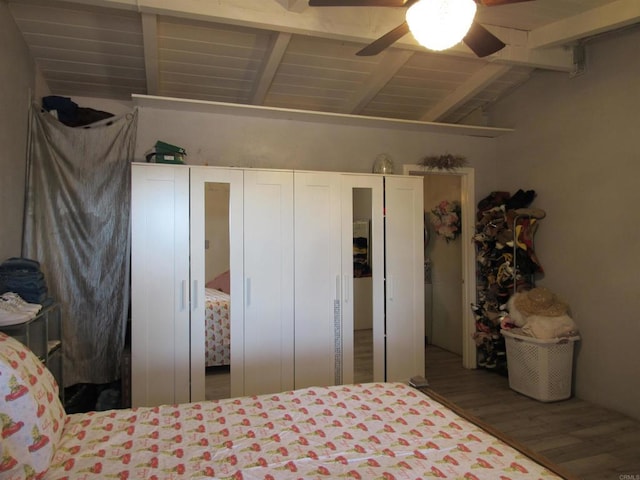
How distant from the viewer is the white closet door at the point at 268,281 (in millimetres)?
3049

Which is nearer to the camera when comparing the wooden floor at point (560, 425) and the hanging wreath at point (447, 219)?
the wooden floor at point (560, 425)

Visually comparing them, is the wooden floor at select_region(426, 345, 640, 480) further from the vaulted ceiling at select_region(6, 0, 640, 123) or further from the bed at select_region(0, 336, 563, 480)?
the vaulted ceiling at select_region(6, 0, 640, 123)

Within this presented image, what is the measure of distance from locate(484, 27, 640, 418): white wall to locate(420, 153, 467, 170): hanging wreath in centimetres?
66

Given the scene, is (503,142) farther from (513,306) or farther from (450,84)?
(513,306)

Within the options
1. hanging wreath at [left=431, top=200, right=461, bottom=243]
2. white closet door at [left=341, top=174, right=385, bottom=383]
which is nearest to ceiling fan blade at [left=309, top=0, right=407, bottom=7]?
white closet door at [left=341, top=174, right=385, bottom=383]

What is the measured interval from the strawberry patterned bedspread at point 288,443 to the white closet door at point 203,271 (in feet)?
3.92

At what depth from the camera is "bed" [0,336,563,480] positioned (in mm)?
1253

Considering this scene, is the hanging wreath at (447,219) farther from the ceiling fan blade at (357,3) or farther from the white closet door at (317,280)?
the ceiling fan blade at (357,3)

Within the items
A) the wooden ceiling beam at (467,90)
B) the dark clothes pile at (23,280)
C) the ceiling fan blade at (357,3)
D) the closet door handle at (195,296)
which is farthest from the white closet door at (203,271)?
the wooden ceiling beam at (467,90)

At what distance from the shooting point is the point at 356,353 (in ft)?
10.9

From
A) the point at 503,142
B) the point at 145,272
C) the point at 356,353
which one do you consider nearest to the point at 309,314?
the point at 356,353

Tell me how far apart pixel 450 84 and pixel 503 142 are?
0.96m

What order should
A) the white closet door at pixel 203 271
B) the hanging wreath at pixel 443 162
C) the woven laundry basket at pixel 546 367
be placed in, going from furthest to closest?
1. the hanging wreath at pixel 443 162
2. the woven laundry basket at pixel 546 367
3. the white closet door at pixel 203 271

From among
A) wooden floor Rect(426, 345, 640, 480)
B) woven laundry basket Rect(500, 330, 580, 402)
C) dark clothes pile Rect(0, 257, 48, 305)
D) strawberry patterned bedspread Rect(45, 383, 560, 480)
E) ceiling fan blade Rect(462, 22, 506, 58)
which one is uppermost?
ceiling fan blade Rect(462, 22, 506, 58)
